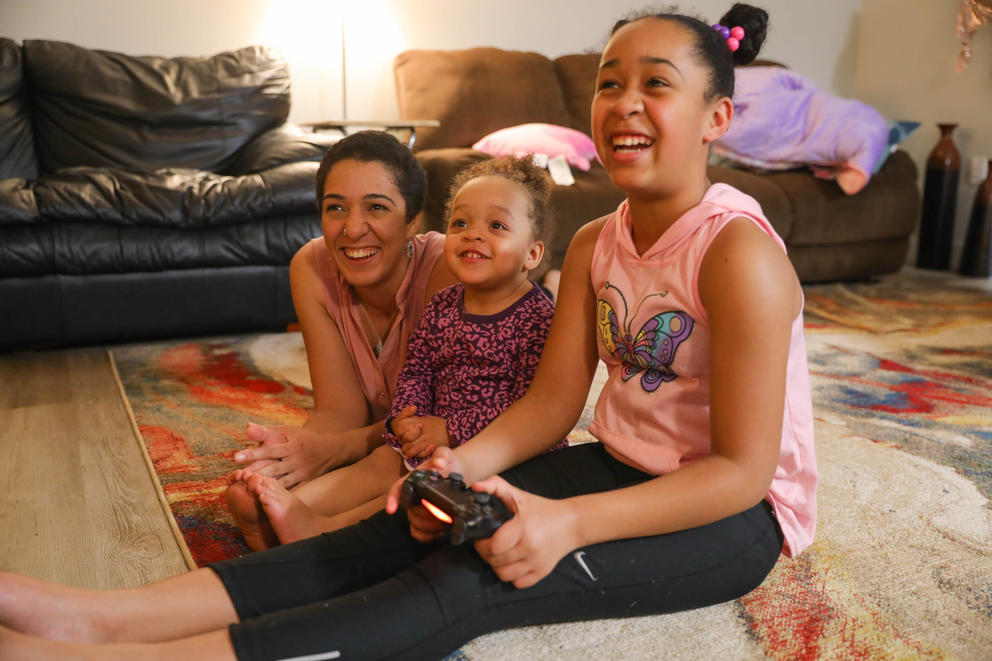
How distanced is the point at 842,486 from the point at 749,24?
0.83 meters

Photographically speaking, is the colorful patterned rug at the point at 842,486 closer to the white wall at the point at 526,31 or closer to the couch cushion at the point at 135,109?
the couch cushion at the point at 135,109

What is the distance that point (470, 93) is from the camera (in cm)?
352

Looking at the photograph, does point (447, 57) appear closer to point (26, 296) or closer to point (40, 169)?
point (40, 169)

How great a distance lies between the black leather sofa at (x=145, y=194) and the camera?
2.43 m

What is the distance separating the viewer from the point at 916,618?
105 cm

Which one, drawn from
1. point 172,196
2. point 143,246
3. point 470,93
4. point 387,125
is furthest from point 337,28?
point 143,246

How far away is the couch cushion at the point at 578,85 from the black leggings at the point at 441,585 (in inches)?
113

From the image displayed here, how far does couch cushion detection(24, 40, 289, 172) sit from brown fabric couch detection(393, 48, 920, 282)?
2.38 feet

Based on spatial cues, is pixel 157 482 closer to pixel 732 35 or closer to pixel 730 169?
pixel 732 35

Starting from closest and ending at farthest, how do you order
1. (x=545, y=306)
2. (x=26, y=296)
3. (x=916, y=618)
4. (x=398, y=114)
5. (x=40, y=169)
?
(x=916, y=618)
(x=545, y=306)
(x=26, y=296)
(x=40, y=169)
(x=398, y=114)

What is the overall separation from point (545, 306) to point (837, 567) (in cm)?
55

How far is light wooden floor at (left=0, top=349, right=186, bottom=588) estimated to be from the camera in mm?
1183

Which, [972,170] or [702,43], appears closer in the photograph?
[702,43]

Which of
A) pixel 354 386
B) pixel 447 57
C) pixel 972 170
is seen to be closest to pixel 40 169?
pixel 447 57
